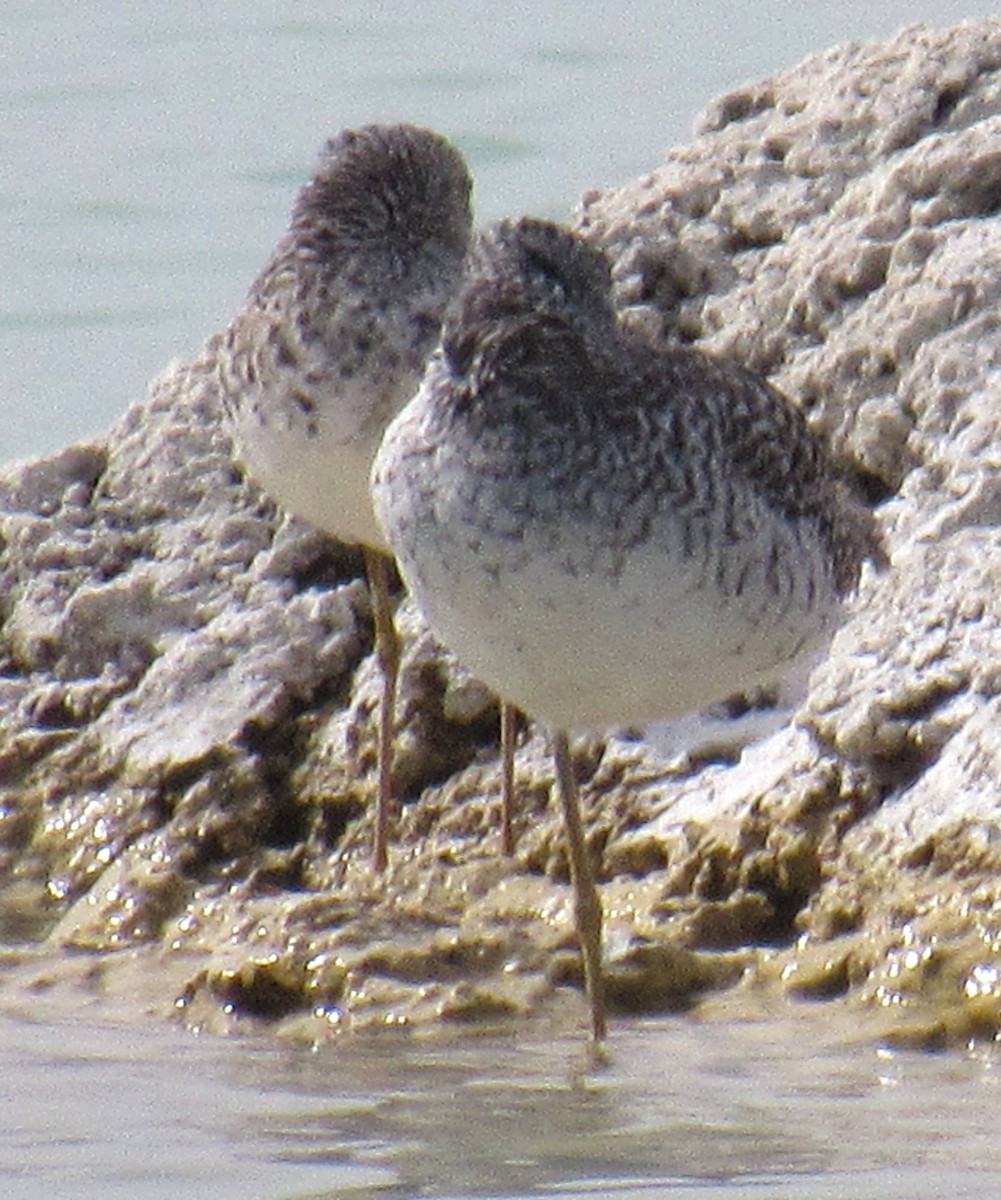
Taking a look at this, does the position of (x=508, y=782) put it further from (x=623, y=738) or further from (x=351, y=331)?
(x=351, y=331)

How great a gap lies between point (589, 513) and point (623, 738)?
1389 millimetres

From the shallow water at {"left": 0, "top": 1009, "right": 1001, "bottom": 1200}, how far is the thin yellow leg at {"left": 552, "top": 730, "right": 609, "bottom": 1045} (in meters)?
0.08

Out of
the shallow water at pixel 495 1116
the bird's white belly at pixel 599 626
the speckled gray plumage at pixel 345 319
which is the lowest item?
the shallow water at pixel 495 1116

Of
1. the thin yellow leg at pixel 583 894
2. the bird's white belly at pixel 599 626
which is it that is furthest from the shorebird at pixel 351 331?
the bird's white belly at pixel 599 626

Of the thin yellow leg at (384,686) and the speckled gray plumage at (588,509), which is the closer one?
the speckled gray plumage at (588,509)

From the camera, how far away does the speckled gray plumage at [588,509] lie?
512 cm

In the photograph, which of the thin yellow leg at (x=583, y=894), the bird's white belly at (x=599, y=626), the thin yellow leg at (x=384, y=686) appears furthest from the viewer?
the thin yellow leg at (x=384, y=686)

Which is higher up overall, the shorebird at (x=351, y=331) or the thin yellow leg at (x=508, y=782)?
the shorebird at (x=351, y=331)

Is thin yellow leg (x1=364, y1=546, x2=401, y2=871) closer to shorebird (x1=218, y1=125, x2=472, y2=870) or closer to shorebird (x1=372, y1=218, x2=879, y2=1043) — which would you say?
shorebird (x1=218, y1=125, x2=472, y2=870)

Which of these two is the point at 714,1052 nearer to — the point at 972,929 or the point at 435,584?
the point at 972,929

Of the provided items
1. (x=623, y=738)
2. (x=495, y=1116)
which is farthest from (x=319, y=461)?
(x=495, y=1116)

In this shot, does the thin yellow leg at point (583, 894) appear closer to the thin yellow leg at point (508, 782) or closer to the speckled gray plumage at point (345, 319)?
the thin yellow leg at point (508, 782)

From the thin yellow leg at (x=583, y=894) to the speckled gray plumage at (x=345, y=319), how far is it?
0.90 metres

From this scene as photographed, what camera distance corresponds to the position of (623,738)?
6.43m
